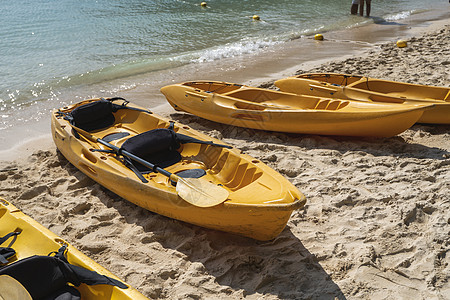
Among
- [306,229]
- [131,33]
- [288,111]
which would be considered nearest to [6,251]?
[306,229]

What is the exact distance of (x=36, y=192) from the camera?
4.91m

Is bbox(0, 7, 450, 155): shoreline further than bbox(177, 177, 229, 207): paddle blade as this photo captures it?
Yes

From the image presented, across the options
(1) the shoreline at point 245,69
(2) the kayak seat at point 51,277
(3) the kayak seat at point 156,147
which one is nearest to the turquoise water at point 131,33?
(1) the shoreline at point 245,69

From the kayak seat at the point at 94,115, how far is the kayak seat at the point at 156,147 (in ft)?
3.95

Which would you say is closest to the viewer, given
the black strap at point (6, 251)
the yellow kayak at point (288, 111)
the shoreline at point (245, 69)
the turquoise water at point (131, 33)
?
the black strap at point (6, 251)

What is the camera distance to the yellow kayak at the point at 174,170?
3.63m

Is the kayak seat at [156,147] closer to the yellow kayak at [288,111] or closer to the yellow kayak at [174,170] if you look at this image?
the yellow kayak at [174,170]

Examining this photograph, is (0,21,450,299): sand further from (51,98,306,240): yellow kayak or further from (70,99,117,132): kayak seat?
(70,99,117,132): kayak seat

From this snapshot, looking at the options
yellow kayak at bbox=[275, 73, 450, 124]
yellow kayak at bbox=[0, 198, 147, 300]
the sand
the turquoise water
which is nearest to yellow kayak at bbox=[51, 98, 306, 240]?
the sand

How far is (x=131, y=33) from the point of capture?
43.4ft

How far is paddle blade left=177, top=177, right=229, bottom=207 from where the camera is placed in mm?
3721

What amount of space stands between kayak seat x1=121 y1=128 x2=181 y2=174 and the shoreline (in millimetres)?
2229

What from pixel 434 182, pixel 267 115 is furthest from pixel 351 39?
pixel 434 182

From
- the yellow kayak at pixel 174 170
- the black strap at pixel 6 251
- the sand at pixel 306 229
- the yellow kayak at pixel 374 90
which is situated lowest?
the sand at pixel 306 229
